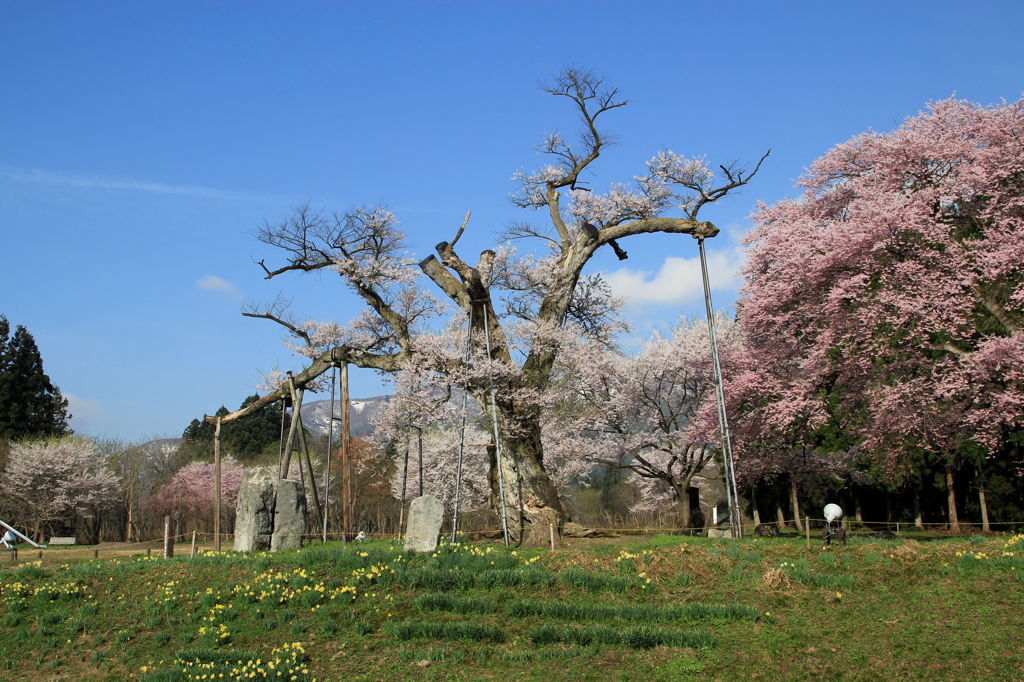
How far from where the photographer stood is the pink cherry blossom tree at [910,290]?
1512cm

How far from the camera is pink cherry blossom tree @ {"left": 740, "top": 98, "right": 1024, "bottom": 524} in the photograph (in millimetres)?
15125

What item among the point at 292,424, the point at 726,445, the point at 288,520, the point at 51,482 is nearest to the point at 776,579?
A: the point at 726,445

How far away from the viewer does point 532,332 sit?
2100cm

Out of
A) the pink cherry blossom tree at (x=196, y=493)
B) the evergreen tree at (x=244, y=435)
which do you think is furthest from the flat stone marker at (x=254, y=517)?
the evergreen tree at (x=244, y=435)

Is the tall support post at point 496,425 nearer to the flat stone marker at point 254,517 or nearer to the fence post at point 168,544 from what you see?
the flat stone marker at point 254,517

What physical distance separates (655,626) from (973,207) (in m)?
13.1

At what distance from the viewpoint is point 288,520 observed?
16.0 m

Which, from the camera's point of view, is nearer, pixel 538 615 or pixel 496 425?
pixel 538 615

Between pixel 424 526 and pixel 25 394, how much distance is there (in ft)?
A: 135

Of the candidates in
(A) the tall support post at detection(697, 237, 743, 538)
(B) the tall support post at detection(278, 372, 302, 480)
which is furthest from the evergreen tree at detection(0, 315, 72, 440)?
(A) the tall support post at detection(697, 237, 743, 538)

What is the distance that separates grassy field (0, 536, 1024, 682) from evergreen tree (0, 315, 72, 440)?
121 ft

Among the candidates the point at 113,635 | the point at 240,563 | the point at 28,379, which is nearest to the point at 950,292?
the point at 240,563

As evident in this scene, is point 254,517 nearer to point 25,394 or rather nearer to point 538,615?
point 538,615

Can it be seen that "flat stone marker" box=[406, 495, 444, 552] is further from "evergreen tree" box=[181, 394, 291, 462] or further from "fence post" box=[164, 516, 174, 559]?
"evergreen tree" box=[181, 394, 291, 462]
